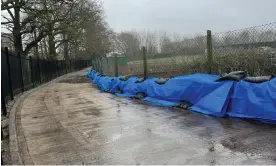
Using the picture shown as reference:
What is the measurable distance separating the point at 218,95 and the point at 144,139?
229 centimetres

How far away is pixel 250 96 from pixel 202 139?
1.61m

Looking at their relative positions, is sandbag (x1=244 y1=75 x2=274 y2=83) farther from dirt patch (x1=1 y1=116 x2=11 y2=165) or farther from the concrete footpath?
dirt patch (x1=1 y1=116 x2=11 y2=165)

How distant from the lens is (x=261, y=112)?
5.94 metres

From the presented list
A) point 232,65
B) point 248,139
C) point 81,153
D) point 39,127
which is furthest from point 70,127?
point 232,65

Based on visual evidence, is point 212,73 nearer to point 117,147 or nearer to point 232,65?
point 232,65

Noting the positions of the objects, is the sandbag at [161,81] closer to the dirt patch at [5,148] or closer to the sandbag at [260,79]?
the sandbag at [260,79]

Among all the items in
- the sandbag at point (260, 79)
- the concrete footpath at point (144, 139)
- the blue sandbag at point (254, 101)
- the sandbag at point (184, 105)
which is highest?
the sandbag at point (260, 79)

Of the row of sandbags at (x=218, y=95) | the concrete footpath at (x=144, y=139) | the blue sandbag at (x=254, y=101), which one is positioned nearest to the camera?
the concrete footpath at (x=144, y=139)

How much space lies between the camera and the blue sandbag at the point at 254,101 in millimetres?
5809

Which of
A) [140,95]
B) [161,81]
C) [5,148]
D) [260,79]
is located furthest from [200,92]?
[5,148]

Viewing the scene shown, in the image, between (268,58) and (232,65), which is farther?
(232,65)

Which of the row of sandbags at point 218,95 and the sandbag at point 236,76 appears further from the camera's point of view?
the sandbag at point 236,76

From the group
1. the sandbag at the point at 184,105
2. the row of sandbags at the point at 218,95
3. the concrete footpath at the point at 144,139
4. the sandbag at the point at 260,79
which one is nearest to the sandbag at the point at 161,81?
the row of sandbags at the point at 218,95

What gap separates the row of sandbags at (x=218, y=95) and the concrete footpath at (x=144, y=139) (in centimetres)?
24
